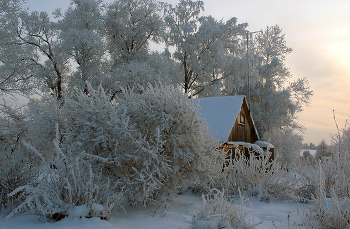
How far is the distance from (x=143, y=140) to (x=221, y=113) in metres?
9.93

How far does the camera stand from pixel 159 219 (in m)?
4.52

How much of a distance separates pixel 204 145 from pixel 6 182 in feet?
12.4

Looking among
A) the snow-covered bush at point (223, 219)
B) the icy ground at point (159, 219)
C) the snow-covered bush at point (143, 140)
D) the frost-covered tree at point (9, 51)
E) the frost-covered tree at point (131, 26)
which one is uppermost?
the frost-covered tree at point (131, 26)

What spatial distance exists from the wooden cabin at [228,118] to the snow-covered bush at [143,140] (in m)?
7.46

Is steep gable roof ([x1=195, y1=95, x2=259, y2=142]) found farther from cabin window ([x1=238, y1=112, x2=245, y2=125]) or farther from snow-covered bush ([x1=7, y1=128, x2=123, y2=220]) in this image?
snow-covered bush ([x1=7, y1=128, x2=123, y2=220])

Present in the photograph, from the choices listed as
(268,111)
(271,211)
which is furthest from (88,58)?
(271,211)

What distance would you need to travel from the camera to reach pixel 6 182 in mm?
4988

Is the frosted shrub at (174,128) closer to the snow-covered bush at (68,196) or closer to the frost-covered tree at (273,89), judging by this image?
the snow-covered bush at (68,196)

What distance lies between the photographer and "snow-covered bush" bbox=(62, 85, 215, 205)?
186 inches

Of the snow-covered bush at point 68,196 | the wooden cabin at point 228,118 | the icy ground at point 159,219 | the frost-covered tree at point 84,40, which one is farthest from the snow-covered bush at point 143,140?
the frost-covered tree at point 84,40

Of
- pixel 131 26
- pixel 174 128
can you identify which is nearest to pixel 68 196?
A: pixel 174 128

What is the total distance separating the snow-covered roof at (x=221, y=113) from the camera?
13.0 m

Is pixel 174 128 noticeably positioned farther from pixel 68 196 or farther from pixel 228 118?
pixel 228 118

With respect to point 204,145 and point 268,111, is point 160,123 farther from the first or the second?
point 268,111
